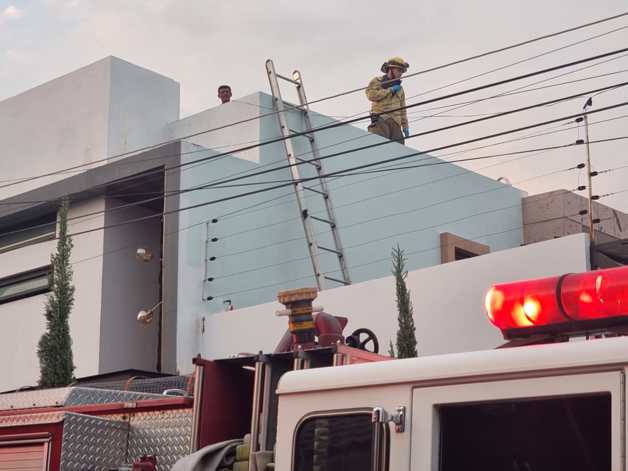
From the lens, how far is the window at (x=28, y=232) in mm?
19438

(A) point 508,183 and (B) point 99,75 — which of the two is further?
(A) point 508,183

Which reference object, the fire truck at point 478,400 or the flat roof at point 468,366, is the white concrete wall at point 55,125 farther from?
the flat roof at point 468,366

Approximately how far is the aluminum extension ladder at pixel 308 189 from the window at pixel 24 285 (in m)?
4.59

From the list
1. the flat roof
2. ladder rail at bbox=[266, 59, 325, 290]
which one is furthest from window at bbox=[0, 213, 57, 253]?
the flat roof

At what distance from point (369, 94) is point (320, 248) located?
10.6ft

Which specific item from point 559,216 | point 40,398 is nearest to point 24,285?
point 559,216

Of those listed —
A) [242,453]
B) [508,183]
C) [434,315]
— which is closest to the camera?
[242,453]

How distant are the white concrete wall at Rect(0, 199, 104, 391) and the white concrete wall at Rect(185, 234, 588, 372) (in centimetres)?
206

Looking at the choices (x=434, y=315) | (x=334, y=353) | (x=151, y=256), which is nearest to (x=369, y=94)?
(x=151, y=256)

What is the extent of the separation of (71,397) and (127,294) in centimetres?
1275

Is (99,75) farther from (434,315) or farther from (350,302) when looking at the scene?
(434,315)

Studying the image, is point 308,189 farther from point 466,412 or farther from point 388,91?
point 466,412

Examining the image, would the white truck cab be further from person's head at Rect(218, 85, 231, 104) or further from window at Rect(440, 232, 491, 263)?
person's head at Rect(218, 85, 231, 104)

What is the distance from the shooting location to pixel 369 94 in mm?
19156
